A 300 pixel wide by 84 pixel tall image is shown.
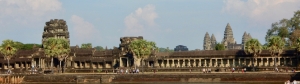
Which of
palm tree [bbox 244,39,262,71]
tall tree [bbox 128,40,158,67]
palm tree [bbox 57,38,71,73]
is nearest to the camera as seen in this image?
palm tree [bbox 244,39,262,71]

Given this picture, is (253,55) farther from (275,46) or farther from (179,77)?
(179,77)

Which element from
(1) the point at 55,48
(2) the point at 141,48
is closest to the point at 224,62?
(2) the point at 141,48

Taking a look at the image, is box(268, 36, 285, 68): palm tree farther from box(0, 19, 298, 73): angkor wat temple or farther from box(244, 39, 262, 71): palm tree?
box(0, 19, 298, 73): angkor wat temple

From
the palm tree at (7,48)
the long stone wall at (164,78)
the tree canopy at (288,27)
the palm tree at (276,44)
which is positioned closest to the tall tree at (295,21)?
the tree canopy at (288,27)

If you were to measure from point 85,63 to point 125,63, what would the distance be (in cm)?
876

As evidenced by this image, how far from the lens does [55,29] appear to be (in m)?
125

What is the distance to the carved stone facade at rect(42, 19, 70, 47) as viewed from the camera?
124875mm

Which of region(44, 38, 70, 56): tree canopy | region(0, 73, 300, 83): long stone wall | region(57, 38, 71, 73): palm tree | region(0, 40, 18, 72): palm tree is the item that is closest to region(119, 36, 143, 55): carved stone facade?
region(57, 38, 71, 73): palm tree

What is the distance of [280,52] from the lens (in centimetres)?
9875

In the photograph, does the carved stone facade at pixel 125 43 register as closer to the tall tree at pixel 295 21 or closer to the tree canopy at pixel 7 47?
the tree canopy at pixel 7 47

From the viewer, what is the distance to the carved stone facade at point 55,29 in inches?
4916

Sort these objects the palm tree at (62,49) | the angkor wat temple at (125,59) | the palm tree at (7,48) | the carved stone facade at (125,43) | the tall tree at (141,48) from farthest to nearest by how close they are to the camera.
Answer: the carved stone facade at (125,43)
the angkor wat temple at (125,59)
the palm tree at (7,48)
the tall tree at (141,48)
the palm tree at (62,49)

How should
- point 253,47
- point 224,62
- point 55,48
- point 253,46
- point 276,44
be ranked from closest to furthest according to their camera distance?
point 276,44 < point 253,46 < point 253,47 < point 55,48 < point 224,62

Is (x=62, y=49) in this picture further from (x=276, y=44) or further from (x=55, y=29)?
(x=276, y=44)
